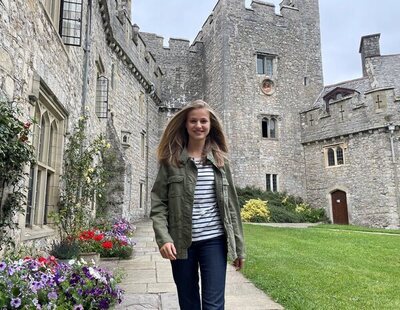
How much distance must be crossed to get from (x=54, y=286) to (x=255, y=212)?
51.1 ft

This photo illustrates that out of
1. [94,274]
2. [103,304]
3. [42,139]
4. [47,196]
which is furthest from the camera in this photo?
[47,196]

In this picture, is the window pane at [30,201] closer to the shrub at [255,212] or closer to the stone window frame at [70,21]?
the stone window frame at [70,21]

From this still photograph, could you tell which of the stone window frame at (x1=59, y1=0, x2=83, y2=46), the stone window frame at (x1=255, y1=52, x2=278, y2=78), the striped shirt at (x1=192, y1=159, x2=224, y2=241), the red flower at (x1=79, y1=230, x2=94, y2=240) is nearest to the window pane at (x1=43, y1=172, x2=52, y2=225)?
the red flower at (x1=79, y1=230, x2=94, y2=240)

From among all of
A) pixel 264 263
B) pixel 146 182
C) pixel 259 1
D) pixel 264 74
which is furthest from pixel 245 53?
pixel 264 263

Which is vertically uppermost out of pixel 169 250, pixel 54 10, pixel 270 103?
pixel 270 103

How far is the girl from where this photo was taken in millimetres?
2121

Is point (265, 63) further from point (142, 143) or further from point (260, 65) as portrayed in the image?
point (142, 143)

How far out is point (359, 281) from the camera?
5066 millimetres

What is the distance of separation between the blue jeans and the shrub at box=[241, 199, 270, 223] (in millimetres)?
15994

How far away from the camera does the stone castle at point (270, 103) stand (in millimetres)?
16812

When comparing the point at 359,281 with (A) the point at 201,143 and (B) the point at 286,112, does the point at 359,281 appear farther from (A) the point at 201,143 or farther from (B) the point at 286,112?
(B) the point at 286,112

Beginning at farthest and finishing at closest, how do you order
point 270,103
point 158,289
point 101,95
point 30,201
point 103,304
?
point 270,103 < point 101,95 < point 30,201 < point 158,289 < point 103,304

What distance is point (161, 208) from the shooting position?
2.21 meters

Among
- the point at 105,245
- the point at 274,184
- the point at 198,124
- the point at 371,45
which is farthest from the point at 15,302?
the point at 371,45
